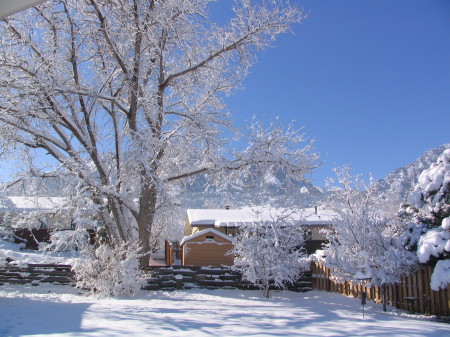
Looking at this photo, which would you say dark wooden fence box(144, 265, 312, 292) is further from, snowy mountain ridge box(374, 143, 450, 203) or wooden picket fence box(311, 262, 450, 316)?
snowy mountain ridge box(374, 143, 450, 203)

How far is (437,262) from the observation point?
962 cm

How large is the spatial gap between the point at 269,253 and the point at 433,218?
4.96m

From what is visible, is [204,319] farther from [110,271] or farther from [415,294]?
[415,294]

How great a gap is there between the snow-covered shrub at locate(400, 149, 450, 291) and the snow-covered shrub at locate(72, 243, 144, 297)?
302 inches

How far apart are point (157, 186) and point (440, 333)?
806 centimetres

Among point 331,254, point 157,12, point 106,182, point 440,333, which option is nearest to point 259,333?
point 440,333

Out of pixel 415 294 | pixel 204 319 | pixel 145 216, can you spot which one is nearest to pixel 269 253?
pixel 415 294

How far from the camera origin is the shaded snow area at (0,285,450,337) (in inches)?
266

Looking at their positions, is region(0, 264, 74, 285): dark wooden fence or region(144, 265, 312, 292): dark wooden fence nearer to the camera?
region(144, 265, 312, 292): dark wooden fence

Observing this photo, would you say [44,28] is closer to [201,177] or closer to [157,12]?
[157,12]

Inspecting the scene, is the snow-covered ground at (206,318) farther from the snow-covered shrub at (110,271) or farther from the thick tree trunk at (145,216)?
the thick tree trunk at (145,216)

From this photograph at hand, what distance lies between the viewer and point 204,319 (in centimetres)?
828

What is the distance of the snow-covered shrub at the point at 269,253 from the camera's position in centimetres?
1320

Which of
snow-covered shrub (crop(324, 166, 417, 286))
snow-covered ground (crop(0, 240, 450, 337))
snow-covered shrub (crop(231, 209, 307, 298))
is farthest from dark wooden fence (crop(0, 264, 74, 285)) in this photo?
snow-covered shrub (crop(324, 166, 417, 286))
